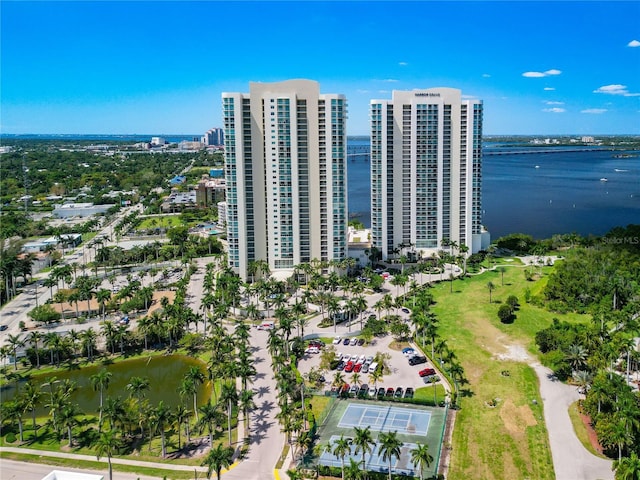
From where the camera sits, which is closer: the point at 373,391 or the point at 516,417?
the point at 516,417

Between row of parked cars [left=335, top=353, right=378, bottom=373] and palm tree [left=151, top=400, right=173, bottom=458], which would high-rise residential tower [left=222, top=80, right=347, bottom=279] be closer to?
row of parked cars [left=335, top=353, right=378, bottom=373]

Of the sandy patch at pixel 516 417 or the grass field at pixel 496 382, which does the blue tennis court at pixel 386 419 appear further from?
the sandy patch at pixel 516 417

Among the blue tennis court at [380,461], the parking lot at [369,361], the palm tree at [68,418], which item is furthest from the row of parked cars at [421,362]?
the palm tree at [68,418]

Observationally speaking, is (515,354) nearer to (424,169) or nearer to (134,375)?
(134,375)

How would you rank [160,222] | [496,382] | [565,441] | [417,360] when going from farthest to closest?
[160,222] < [417,360] < [496,382] < [565,441]

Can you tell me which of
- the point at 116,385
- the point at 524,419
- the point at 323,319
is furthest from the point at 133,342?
Answer: the point at 524,419

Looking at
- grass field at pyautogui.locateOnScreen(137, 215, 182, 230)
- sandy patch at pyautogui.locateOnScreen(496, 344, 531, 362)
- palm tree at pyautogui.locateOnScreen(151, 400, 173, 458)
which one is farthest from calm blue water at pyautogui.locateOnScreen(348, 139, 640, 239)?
palm tree at pyautogui.locateOnScreen(151, 400, 173, 458)

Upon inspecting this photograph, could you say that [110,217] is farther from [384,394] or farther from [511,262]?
[384,394]

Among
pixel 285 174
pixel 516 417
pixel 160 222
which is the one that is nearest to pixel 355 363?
pixel 516 417
